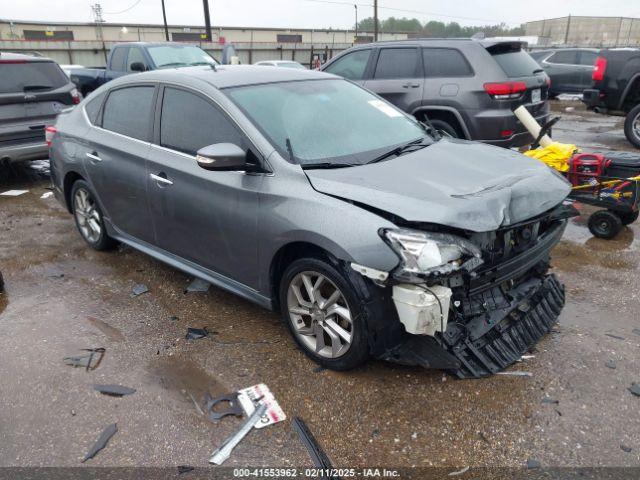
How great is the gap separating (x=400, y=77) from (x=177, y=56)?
21.3 feet

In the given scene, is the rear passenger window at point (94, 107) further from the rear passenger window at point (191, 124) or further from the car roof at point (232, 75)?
the rear passenger window at point (191, 124)

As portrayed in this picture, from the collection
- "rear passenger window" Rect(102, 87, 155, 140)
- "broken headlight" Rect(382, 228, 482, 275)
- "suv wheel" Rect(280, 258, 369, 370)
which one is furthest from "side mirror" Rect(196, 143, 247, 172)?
"rear passenger window" Rect(102, 87, 155, 140)

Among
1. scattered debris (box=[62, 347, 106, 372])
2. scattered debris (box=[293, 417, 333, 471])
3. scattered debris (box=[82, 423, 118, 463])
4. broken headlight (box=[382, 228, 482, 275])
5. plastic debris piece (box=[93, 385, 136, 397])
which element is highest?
broken headlight (box=[382, 228, 482, 275])

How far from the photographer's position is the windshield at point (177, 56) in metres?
11.5

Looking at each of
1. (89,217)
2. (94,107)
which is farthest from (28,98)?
(89,217)

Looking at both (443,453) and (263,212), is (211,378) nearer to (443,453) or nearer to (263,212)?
(263,212)

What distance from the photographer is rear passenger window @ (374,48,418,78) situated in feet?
24.0

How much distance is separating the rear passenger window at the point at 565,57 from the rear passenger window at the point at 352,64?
36.9ft

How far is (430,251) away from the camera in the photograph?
2.64 m

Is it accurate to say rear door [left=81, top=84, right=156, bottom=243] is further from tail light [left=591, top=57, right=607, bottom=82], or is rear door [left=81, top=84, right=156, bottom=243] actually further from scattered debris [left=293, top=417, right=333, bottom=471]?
tail light [left=591, top=57, right=607, bottom=82]

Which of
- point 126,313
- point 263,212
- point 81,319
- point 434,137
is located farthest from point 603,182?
point 81,319

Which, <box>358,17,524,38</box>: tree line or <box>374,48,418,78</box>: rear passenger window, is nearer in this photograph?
<box>374,48,418,78</box>: rear passenger window

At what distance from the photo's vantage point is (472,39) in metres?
6.97

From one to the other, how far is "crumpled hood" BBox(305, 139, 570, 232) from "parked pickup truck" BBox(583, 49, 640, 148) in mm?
7139
